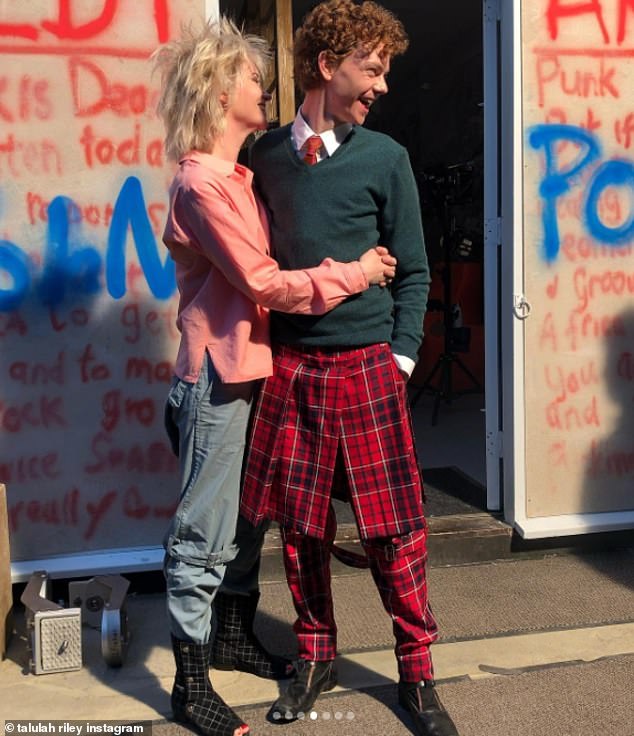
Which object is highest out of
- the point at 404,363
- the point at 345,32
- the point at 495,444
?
the point at 345,32

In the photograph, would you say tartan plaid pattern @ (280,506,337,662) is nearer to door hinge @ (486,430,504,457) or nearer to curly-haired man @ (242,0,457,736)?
curly-haired man @ (242,0,457,736)

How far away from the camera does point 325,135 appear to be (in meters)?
2.32

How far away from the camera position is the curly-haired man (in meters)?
2.29

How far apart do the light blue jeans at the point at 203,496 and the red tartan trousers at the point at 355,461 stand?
108mm

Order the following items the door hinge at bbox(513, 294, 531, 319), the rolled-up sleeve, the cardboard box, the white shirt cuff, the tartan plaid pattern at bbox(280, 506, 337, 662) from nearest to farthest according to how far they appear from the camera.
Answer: the rolled-up sleeve → the white shirt cuff → the tartan plaid pattern at bbox(280, 506, 337, 662) → the cardboard box → the door hinge at bbox(513, 294, 531, 319)

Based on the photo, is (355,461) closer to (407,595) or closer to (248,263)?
(407,595)

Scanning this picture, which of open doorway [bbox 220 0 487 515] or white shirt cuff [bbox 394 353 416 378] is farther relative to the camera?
open doorway [bbox 220 0 487 515]

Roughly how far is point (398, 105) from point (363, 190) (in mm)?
7870

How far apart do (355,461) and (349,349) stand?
0.32m

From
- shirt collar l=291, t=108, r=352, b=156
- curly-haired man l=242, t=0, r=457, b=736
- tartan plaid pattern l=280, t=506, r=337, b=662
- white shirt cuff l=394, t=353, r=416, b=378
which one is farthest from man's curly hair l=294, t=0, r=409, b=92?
tartan plaid pattern l=280, t=506, r=337, b=662

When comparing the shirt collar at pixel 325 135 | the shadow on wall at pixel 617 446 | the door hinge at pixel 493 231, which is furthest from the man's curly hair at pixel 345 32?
the shadow on wall at pixel 617 446

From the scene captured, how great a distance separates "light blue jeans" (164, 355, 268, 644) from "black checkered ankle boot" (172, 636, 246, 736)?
44 mm

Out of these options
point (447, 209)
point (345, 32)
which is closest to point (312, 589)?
point (345, 32)

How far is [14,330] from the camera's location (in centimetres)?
317
